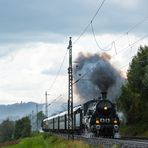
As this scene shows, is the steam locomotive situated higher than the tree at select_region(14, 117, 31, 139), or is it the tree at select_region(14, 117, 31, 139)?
the tree at select_region(14, 117, 31, 139)

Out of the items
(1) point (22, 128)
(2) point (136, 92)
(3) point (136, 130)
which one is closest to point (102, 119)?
(2) point (136, 92)

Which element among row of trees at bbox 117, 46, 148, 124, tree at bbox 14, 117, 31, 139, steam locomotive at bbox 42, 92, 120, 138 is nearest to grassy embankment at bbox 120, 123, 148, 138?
row of trees at bbox 117, 46, 148, 124

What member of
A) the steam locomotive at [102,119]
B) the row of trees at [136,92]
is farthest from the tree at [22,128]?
the steam locomotive at [102,119]

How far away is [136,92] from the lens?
250 ft

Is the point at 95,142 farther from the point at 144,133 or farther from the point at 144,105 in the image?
the point at 144,105

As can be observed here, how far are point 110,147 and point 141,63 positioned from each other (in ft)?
140

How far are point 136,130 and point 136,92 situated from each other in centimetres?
567

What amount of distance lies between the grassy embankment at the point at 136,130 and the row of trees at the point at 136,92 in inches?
50.3

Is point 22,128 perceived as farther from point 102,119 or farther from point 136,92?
point 102,119

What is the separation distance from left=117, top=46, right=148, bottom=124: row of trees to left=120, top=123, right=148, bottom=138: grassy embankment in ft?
4.19

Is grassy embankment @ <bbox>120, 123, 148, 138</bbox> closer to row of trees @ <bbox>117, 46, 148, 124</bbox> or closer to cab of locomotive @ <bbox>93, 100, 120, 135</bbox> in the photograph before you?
row of trees @ <bbox>117, 46, 148, 124</bbox>

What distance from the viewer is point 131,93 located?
259ft

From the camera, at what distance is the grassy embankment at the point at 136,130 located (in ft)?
242

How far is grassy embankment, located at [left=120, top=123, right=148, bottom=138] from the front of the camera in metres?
73.7
